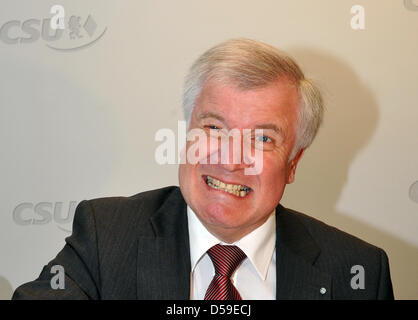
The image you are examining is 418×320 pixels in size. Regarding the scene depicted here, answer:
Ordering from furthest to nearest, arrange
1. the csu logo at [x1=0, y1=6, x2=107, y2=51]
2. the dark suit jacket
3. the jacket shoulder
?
1. the csu logo at [x1=0, y1=6, x2=107, y2=51]
2. the jacket shoulder
3. the dark suit jacket

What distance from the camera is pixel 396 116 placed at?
2369mm

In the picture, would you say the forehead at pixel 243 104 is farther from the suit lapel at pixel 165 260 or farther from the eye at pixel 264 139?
the suit lapel at pixel 165 260

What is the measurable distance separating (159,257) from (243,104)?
1.37ft

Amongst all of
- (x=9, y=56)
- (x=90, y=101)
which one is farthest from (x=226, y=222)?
(x=9, y=56)

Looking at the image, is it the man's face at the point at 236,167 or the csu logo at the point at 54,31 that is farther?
the csu logo at the point at 54,31

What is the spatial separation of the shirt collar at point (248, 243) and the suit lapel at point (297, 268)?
0.03 metres

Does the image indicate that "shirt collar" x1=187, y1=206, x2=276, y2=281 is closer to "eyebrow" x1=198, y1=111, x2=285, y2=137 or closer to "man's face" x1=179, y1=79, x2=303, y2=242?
"man's face" x1=179, y1=79, x2=303, y2=242

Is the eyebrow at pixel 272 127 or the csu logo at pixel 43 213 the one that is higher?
the eyebrow at pixel 272 127

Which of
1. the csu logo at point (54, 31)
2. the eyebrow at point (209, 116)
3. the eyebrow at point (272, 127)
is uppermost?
the csu logo at point (54, 31)

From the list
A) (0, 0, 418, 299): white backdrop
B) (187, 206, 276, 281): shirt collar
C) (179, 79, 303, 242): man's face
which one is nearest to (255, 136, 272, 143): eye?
(179, 79, 303, 242): man's face

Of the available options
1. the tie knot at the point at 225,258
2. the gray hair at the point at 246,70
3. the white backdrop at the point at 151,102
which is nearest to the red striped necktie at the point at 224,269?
the tie knot at the point at 225,258

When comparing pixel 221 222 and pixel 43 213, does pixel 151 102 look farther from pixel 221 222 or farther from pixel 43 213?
pixel 221 222

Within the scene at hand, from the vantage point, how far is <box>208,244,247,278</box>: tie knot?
1.68 meters

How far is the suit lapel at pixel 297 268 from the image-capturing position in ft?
5.64
